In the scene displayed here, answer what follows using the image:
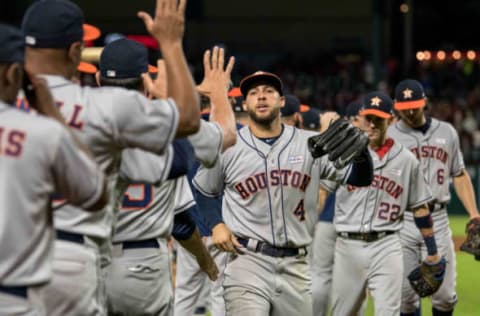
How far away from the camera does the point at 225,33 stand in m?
34.2

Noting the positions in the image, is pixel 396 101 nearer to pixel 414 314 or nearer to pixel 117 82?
pixel 414 314

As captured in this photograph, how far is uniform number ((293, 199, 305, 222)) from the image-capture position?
685cm

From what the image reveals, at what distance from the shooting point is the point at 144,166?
4.61m

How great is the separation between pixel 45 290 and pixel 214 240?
278cm

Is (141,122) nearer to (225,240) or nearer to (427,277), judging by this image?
(225,240)

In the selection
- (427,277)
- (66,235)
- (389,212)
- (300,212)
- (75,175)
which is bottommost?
(427,277)

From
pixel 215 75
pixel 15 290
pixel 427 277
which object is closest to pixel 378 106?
pixel 427 277

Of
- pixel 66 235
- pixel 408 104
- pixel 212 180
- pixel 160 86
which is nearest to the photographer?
pixel 66 235

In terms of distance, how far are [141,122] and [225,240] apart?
2.69 meters

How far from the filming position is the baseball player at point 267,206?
677 centimetres

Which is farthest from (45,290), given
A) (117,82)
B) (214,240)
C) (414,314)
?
(414,314)

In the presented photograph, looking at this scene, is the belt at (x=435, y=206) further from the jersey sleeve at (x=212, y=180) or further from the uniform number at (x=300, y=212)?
the jersey sleeve at (x=212, y=180)

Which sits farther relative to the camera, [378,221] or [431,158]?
[431,158]

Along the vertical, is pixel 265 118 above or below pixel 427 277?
above
